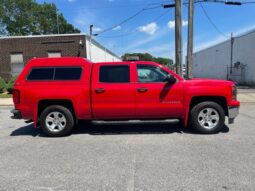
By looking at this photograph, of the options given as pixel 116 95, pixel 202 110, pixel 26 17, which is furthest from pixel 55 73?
pixel 26 17

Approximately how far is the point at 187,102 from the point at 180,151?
65.6 inches

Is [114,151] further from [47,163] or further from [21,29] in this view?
[21,29]

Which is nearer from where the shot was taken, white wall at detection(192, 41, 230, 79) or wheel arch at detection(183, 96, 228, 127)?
wheel arch at detection(183, 96, 228, 127)

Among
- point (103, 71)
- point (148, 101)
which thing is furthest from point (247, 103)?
point (103, 71)

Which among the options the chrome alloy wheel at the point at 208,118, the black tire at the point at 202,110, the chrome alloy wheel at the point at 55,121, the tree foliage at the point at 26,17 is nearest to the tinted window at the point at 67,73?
the chrome alloy wheel at the point at 55,121

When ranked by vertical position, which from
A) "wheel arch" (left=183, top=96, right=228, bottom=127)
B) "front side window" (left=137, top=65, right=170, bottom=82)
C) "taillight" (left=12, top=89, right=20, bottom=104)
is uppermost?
"front side window" (left=137, top=65, right=170, bottom=82)

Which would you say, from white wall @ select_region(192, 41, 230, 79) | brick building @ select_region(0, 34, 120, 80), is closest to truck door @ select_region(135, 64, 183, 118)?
brick building @ select_region(0, 34, 120, 80)

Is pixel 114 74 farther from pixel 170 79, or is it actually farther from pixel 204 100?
pixel 204 100

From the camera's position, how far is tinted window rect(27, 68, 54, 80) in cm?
654

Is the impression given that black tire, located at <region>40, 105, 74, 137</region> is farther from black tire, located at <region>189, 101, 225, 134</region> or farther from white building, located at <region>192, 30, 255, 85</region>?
white building, located at <region>192, 30, 255, 85</region>

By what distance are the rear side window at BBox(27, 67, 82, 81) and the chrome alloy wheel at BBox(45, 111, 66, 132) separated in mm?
940

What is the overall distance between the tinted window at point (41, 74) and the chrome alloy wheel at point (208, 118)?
13.2ft

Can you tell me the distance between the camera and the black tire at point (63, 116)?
6508 mm

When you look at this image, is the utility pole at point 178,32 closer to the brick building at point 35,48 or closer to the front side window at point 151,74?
the front side window at point 151,74
